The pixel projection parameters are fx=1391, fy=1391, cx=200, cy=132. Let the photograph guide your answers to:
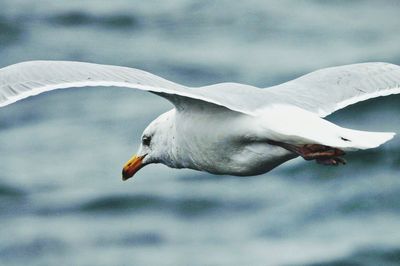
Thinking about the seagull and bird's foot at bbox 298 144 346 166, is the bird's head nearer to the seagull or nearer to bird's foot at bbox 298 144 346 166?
the seagull

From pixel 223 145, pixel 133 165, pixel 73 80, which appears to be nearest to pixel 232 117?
pixel 223 145

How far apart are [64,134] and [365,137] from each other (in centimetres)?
622

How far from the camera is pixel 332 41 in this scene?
445 inches

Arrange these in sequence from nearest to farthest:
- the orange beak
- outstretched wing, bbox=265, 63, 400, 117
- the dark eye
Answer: outstretched wing, bbox=265, 63, 400, 117
the dark eye
the orange beak

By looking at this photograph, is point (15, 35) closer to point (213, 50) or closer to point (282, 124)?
point (213, 50)

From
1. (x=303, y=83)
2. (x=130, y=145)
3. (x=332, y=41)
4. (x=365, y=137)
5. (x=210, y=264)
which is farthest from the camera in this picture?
(x=332, y=41)

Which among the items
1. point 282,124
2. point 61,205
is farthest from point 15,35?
point 282,124

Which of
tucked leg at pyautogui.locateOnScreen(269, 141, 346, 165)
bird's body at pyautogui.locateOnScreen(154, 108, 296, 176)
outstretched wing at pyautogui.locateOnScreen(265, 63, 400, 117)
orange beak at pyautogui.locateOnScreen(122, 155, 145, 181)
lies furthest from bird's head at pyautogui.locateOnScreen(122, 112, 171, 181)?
tucked leg at pyautogui.locateOnScreen(269, 141, 346, 165)

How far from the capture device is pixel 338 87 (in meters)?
5.95

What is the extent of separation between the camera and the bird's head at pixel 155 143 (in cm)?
588

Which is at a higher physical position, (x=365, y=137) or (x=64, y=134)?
(x=64, y=134)

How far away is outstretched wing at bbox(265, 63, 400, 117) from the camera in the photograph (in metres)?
5.68

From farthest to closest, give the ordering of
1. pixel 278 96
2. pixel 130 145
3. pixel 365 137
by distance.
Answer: pixel 130 145, pixel 278 96, pixel 365 137

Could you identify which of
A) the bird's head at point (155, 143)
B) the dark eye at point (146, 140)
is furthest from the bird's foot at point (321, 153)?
the dark eye at point (146, 140)
